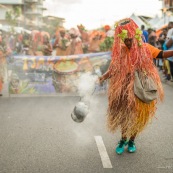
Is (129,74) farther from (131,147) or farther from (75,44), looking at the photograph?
(75,44)

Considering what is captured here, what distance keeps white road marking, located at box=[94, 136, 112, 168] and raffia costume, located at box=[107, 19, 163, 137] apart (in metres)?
0.38

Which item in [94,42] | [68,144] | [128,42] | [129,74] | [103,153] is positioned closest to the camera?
[128,42]

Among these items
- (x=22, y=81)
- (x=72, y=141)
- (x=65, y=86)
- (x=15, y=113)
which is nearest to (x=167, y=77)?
(x=65, y=86)

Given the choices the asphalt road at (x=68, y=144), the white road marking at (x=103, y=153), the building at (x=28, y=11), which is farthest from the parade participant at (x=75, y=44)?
the building at (x=28, y=11)

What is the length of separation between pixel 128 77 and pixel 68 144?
1.42 meters

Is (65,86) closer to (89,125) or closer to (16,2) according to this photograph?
(89,125)

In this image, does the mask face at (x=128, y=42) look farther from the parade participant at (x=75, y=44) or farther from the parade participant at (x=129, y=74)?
the parade participant at (x=75, y=44)

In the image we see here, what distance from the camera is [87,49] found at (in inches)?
565

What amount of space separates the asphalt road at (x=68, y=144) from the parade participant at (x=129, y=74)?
1.37ft

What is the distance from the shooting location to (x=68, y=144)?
5.02 m

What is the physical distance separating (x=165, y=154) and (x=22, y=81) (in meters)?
5.73

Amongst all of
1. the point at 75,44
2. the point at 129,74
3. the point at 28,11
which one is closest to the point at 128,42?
the point at 129,74

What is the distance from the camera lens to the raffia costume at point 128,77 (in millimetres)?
4164

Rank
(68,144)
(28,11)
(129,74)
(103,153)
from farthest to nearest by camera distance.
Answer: (28,11), (68,144), (103,153), (129,74)
